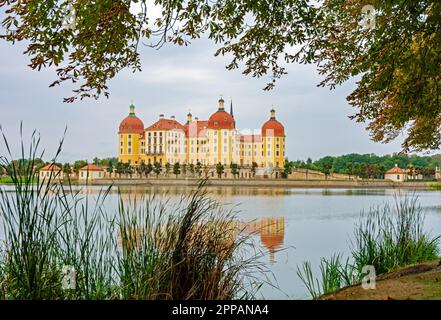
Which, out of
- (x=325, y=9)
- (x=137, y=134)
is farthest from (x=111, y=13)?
(x=137, y=134)

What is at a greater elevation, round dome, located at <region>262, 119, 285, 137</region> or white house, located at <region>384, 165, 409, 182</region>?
round dome, located at <region>262, 119, 285, 137</region>

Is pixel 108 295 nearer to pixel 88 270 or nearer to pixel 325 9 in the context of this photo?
pixel 88 270

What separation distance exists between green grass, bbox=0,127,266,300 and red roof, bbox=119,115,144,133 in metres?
52.1

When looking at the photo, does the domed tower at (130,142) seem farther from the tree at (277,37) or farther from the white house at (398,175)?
the tree at (277,37)

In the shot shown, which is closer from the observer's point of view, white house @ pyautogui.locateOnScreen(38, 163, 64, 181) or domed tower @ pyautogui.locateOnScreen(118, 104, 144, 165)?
white house @ pyautogui.locateOnScreen(38, 163, 64, 181)

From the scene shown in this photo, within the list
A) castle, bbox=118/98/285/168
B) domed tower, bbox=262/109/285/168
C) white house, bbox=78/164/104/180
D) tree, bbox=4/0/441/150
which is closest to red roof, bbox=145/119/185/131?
castle, bbox=118/98/285/168

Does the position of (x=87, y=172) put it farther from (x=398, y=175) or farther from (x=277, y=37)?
(x=398, y=175)

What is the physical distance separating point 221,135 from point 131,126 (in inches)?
428

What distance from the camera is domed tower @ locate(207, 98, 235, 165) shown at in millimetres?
57969

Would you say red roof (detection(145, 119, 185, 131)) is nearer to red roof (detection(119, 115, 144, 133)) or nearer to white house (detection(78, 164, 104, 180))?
red roof (detection(119, 115, 144, 133))

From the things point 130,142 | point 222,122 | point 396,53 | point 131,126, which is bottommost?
point 396,53

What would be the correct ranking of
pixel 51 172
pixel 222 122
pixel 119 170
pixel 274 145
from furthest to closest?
1. pixel 274 145
2. pixel 222 122
3. pixel 119 170
4. pixel 51 172

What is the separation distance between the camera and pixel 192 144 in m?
61.7

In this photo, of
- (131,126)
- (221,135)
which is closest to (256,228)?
(131,126)
